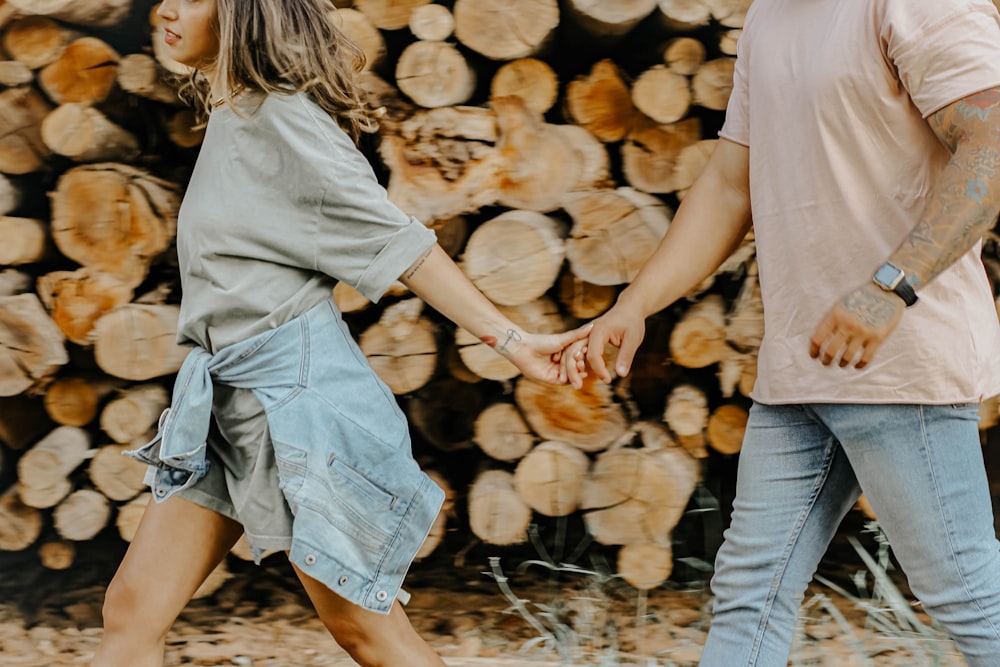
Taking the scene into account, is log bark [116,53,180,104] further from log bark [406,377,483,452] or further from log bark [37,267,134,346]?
log bark [406,377,483,452]

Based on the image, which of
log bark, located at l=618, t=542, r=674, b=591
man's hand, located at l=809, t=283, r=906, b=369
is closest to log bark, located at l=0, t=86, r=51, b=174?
log bark, located at l=618, t=542, r=674, b=591

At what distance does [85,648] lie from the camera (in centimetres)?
260

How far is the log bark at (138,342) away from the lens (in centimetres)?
245

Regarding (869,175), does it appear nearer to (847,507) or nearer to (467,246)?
(847,507)

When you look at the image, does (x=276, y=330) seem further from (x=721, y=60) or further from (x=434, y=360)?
(x=721, y=60)

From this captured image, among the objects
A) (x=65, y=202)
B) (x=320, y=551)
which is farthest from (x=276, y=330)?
(x=65, y=202)

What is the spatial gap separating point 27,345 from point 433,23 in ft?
3.99

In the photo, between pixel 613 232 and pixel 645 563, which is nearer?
pixel 613 232

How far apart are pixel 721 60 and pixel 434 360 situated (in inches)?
36.7

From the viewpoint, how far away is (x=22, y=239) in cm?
247

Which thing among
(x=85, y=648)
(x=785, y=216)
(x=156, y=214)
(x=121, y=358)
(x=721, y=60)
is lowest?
(x=85, y=648)

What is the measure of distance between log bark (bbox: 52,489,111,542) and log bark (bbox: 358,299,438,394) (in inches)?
30.1

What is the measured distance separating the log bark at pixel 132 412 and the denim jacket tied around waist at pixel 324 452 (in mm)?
790

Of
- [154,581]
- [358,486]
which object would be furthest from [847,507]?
[154,581]
